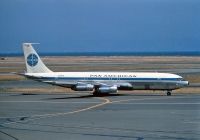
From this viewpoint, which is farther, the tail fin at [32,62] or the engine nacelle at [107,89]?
the tail fin at [32,62]

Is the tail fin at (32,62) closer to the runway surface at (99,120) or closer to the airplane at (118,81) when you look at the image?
the airplane at (118,81)

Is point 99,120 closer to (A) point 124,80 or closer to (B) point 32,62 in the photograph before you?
(A) point 124,80

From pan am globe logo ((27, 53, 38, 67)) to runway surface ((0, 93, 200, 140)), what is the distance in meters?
13.4

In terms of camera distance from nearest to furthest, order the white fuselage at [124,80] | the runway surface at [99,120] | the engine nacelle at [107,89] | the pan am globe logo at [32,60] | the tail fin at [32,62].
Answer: the runway surface at [99,120], the engine nacelle at [107,89], the white fuselage at [124,80], the tail fin at [32,62], the pan am globe logo at [32,60]

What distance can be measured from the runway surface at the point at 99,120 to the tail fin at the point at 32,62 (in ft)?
42.6

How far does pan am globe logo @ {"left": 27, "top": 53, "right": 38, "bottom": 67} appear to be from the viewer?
6606 centimetres

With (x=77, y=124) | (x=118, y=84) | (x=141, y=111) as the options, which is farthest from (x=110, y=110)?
(x=118, y=84)

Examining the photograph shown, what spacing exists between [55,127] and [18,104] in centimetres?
1886

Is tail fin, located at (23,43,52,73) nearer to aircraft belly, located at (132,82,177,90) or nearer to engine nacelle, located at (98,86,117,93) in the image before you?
engine nacelle, located at (98,86,117,93)

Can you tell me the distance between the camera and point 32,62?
66.2 meters

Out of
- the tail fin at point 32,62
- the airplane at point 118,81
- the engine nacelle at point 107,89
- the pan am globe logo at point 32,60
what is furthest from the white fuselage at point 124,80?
the pan am globe logo at point 32,60

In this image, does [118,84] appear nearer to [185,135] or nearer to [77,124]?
[77,124]

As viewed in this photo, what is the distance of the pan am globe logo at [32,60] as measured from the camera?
66062 millimetres

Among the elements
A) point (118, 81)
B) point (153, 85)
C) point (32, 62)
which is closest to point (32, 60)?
point (32, 62)
